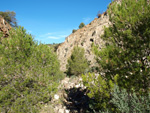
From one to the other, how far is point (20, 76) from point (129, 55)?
565 cm

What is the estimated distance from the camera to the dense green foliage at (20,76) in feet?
17.5

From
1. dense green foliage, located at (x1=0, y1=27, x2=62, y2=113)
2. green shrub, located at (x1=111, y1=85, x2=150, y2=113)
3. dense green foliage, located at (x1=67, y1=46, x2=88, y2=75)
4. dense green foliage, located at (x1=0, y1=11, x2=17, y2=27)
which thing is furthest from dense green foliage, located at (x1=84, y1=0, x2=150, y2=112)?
dense green foliage, located at (x1=0, y1=11, x2=17, y2=27)

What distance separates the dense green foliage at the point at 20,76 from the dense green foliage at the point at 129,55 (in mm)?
3303

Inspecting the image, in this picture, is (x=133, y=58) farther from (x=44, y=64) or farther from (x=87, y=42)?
(x=87, y=42)

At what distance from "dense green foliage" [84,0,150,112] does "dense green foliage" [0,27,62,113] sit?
10.8 ft

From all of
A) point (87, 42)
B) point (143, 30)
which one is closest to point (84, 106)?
point (143, 30)

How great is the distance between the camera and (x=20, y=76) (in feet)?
18.5

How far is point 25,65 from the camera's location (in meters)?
5.75

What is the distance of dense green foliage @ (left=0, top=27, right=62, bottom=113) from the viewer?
5344 millimetres

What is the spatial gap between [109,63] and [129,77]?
95 centimetres

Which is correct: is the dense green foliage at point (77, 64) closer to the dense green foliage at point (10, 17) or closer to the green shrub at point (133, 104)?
the green shrub at point (133, 104)

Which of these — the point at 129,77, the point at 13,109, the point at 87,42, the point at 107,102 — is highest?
the point at 87,42

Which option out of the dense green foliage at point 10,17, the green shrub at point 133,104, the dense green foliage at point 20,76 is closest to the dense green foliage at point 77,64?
the dense green foliage at point 20,76

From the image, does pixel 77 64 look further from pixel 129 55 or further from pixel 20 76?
pixel 129 55
